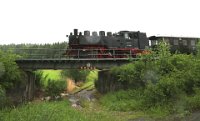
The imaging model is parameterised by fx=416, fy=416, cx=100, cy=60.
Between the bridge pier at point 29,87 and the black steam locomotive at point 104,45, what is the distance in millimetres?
5756

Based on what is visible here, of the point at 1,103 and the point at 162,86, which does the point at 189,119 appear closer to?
the point at 162,86

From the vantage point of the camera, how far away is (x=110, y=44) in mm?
56031

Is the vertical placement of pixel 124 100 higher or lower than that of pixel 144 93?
lower

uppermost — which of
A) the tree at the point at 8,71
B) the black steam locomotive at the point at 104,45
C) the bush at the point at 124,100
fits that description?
the black steam locomotive at the point at 104,45

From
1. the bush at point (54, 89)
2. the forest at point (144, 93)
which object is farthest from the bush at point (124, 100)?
the bush at point (54, 89)

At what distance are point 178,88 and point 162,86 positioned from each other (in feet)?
4.75

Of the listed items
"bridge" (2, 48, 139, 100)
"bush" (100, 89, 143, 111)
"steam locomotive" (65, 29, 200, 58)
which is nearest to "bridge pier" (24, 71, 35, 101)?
"bridge" (2, 48, 139, 100)

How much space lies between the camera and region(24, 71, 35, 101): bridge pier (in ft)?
172

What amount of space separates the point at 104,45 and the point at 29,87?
11.3 meters

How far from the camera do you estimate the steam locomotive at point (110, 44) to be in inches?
2128

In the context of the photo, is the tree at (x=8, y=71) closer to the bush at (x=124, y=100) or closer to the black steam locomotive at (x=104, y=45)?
the black steam locomotive at (x=104, y=45)

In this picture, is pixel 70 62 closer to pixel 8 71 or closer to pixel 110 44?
pixel 110 44

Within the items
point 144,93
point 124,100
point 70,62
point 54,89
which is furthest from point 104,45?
point 144,93

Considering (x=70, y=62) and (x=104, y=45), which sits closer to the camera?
(x=70, y=62)
